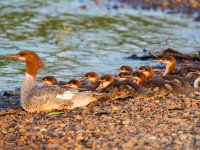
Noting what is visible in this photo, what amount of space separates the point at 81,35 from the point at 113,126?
9.06 m

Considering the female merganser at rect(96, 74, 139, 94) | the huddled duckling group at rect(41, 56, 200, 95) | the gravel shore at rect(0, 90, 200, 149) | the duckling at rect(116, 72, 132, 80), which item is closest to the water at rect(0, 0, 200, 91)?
the huddled duckling group at rect(41, 56, 200, 95)

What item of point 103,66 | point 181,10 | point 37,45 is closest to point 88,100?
point 103,66

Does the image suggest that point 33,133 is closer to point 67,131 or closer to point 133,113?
point 67,131

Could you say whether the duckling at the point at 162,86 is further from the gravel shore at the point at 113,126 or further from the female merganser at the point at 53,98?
the female merganser at the point at 53,98

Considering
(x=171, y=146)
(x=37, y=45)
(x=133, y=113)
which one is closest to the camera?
(x=171, y=146)

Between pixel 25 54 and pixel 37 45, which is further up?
pixel 25 54

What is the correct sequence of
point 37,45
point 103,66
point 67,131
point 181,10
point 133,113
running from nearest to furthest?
1. point 67,131
2. point 133,113
3. point 103,66
4. point 37,45
5. point 181,10

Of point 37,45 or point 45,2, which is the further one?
point 45,2

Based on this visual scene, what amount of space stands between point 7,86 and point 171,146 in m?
5.31

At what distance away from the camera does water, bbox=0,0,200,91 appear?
12892 millimetres

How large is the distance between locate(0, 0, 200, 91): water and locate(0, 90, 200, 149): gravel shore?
10.2ft

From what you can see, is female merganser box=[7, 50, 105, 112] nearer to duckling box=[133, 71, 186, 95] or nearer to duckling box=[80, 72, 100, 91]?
duckling box=[133, 71, 186, 95]

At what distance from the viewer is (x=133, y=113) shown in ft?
25.5

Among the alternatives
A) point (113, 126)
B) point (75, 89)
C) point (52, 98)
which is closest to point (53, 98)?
point (52, 98)
